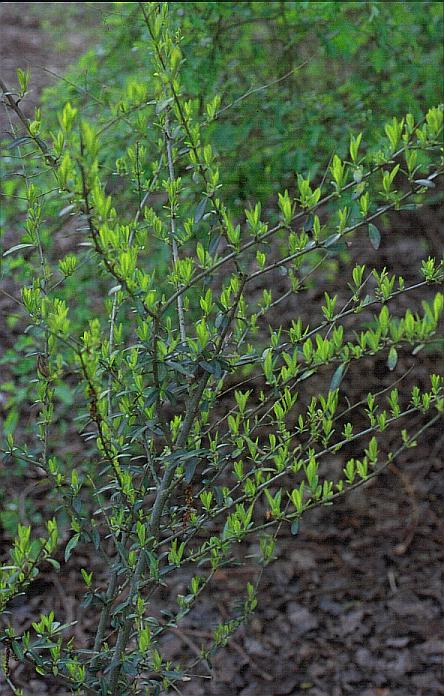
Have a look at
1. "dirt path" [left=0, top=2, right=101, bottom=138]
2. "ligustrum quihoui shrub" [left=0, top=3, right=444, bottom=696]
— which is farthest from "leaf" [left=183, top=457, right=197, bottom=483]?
"dirt path" [left=0, top=2, right=101, bottom=138]

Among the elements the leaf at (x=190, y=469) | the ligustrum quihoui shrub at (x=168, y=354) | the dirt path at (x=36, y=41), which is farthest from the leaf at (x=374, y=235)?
the dirt path at (x=36, y=41)

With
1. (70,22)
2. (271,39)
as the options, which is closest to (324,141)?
(271,39)

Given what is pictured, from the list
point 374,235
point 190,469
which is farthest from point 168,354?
point 374,235

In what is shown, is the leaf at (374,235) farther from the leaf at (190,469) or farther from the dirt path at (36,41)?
the dirt path at (36,41)

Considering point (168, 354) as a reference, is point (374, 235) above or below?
Result: above

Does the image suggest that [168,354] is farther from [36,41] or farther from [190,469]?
[36,41]

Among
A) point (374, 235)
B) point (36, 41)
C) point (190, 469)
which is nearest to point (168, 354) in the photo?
point (190, 469)

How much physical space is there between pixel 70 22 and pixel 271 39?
421cm

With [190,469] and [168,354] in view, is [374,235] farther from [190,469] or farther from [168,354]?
[190,469]

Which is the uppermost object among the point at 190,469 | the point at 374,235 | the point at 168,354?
the point at 374,235

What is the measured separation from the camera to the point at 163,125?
1.59 metres

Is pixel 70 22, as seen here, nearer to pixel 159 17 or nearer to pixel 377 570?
pixel 377 570

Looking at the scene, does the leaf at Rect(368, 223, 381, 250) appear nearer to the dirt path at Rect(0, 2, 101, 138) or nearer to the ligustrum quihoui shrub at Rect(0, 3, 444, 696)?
the ligustrum quihoui shrub at Rect(0, 3, 444, 696)

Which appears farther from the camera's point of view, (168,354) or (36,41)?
(36,41)
